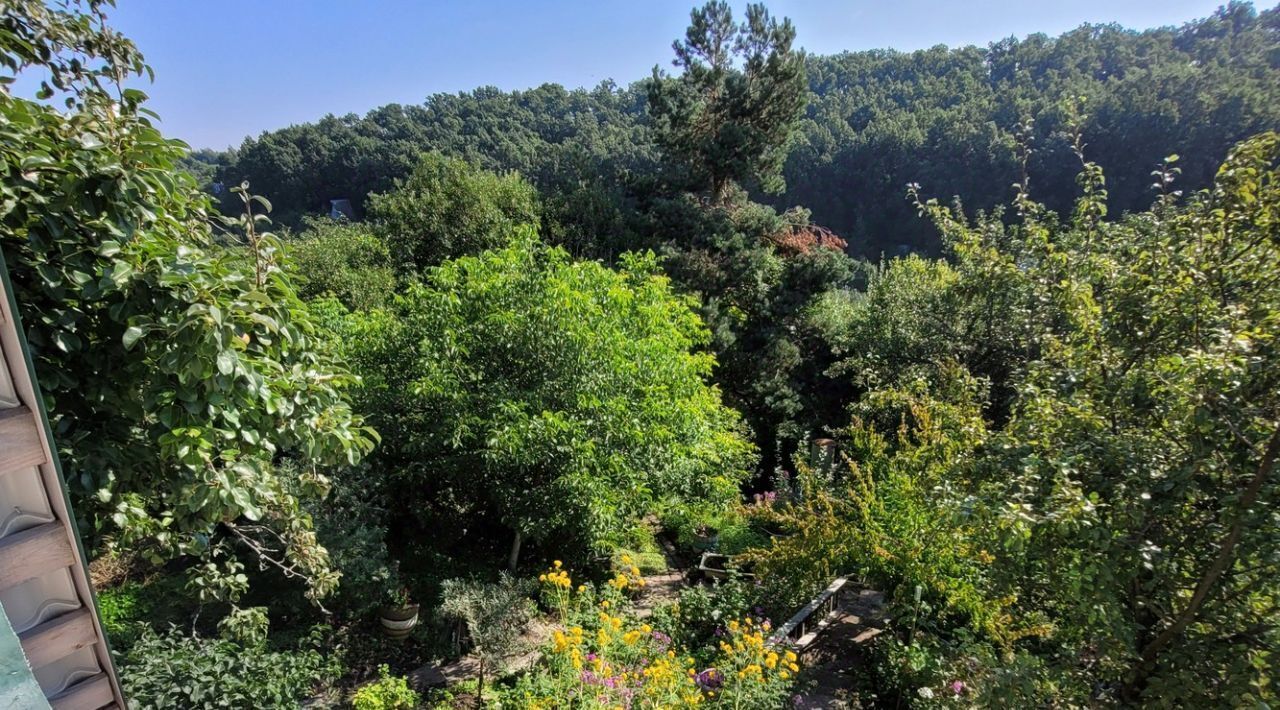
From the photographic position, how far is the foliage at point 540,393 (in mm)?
5777

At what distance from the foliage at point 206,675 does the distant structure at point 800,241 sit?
11.4 meters

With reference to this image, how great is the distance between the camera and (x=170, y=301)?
6.31ft

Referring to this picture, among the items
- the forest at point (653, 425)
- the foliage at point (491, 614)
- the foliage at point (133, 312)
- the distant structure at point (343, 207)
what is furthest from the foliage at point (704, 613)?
the distant structure at point (343, 207)

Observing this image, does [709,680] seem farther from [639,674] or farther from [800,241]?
[800,241]

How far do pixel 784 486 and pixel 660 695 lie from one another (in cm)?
612

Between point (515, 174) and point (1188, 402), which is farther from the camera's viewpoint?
point (515, 174)

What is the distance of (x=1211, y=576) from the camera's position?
251cm

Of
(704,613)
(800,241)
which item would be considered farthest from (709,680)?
(800,241)

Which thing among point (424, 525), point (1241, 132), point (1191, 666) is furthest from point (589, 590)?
point (1241, 132)

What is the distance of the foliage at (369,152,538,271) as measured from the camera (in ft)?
40.8

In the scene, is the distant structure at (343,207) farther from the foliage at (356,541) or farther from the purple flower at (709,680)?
the purple flower at (709,680)

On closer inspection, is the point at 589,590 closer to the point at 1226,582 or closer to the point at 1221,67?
the point at 1226,582

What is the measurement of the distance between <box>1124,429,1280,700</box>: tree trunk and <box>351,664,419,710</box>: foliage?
4.92 metres

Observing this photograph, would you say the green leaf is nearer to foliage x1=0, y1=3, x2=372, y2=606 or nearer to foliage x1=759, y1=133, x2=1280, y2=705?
foliage x1=0, y1=3, x2=372, y2=606
